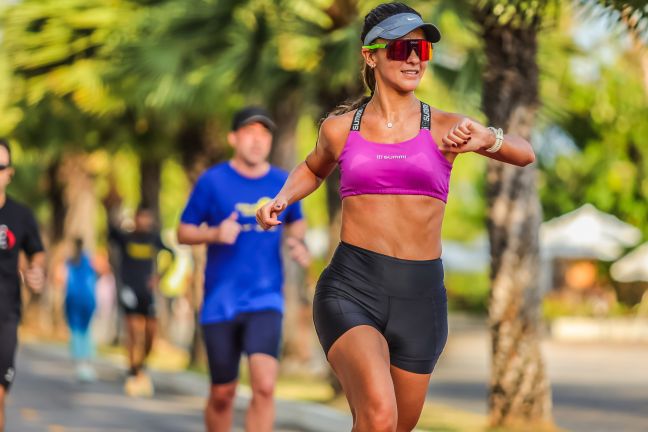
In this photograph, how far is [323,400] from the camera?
13.1 meters

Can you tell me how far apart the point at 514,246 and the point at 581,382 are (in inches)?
320

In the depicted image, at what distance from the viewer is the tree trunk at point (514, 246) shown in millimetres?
10484

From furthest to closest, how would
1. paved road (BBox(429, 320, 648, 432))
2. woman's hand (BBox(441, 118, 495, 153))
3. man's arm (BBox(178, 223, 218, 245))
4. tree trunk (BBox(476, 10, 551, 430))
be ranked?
paved road (BBox(429, 320, 648, 432))
tree trunk (BBox(476, 10, 551, 430))
man's arm (BBox(178, 223, 218, 245))
woman's hand (BBox(441, 118, 495, 153))

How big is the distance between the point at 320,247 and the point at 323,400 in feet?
108

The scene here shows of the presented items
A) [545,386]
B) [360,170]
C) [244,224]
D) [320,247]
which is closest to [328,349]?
[360,170]

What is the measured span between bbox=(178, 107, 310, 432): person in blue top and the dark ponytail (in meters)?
2.06

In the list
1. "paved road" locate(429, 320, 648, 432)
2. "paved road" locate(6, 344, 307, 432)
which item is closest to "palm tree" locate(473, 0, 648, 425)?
"paved road" locate(429, 320, 648, 432)

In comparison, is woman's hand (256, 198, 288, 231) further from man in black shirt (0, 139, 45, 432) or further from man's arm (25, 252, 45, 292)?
man's arm (25, 252, 45, 292)

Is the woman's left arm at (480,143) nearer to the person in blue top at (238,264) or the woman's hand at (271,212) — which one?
the woman's hand at (271,212)

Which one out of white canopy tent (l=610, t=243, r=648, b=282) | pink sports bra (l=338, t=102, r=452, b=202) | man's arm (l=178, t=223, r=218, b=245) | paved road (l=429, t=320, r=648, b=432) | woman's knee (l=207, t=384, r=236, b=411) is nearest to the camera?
pink sports bra (l=338, t=102, r=452, b=202)

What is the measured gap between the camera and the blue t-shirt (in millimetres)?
7914

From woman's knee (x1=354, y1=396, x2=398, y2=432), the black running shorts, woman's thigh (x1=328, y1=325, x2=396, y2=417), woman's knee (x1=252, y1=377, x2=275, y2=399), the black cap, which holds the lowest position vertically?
woman's knee (x1=252, y1=377, x2=275, y2=399)

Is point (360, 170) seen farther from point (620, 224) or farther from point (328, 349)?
point (620, 224)

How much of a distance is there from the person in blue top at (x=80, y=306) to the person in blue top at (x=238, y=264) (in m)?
9.28
